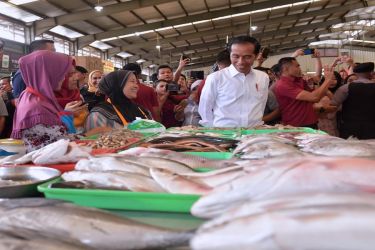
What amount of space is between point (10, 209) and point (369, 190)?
0.94 metres

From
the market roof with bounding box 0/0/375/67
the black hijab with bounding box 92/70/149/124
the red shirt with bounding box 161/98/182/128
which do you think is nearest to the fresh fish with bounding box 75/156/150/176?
the black hijab with bounding box 92/70/149/124

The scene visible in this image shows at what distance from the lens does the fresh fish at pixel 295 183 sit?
925 mm

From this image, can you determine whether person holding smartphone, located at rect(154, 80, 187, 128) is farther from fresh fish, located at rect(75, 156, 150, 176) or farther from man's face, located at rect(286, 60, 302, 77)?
fresh fish, located at rect(75, 156, 150, 176)

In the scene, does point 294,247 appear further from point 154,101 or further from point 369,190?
point 154,101

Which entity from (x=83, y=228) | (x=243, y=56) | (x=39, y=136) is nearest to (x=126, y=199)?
(x=83, y=228)

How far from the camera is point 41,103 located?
10.0 feet

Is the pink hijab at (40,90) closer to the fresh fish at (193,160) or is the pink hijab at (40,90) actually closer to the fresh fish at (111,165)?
the fresh fish at (193,160)

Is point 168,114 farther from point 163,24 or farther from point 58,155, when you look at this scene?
point 163,24

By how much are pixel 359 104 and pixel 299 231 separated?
5758 mm

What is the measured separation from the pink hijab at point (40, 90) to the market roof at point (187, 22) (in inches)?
349

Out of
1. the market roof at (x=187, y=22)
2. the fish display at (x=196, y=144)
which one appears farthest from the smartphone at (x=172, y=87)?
the market roof at (x=187, y=22)

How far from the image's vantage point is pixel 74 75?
3713 millimetres

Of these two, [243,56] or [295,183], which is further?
[243,56]

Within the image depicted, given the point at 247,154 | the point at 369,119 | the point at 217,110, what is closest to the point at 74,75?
the point at 217,110
